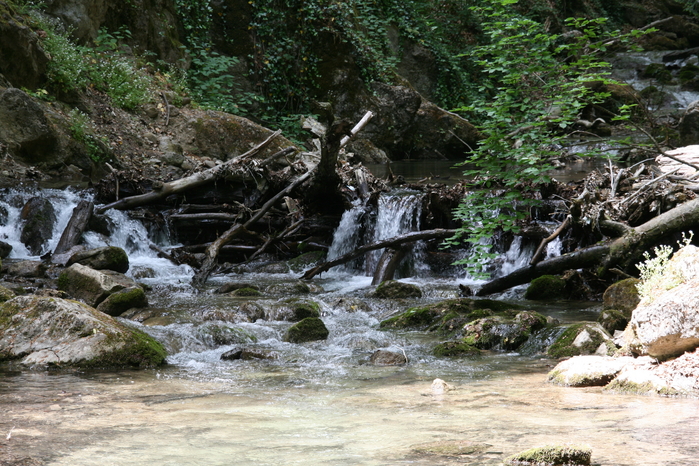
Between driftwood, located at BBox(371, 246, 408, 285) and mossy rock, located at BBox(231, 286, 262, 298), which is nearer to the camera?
mossy rock, located at BBox(231, 286, 262, 298)

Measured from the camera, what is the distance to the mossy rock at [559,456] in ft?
8.71

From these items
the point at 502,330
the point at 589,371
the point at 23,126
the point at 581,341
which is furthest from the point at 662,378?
the point at 23,126

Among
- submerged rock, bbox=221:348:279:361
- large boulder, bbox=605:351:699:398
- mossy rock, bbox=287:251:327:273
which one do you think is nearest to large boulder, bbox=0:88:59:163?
mossy rock, bbox=287:251:327:273

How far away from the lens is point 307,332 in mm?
6676

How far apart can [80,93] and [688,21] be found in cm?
2980

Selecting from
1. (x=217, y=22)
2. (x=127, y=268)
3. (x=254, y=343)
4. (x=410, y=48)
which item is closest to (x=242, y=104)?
(x=217, y=22)

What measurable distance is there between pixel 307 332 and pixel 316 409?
8.61ft

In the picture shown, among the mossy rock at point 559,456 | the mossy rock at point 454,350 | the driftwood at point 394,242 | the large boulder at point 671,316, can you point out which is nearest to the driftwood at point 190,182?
the driftwood at point 394,242

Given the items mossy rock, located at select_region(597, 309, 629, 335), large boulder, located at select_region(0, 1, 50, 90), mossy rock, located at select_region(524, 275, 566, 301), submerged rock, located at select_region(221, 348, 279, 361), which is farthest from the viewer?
large boulder, located at select_region(0, 1, 50, 90)

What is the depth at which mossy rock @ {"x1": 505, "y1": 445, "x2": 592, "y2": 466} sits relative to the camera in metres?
2.66

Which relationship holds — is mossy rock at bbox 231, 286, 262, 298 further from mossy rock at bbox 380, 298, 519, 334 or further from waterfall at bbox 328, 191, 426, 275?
waterfall at bbox 328, 191, 426, 275

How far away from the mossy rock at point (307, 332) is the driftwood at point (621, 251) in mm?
2929

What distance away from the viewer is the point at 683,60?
28953 millimetres

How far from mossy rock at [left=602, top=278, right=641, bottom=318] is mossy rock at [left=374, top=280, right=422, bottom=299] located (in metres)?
2.69
